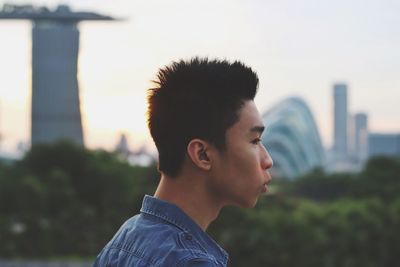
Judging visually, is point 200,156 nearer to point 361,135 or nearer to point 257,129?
point 257,129

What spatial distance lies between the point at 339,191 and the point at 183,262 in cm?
6567

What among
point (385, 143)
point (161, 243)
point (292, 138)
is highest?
point (161, 243)

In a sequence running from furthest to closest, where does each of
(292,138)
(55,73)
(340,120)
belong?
(340,120)
(55,73)
(292,138)

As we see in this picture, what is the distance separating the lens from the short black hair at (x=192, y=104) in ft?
6.12

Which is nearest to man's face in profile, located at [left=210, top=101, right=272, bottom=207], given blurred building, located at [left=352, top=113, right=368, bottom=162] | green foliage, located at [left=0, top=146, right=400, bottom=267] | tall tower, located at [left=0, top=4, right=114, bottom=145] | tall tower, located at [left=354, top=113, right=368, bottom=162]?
green foliage, located at [left=0, top=146, right=400, bottom=267]

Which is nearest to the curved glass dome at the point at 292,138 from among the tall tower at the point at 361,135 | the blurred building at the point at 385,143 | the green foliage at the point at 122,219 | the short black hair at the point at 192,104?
the green foliage at the point at 122,219

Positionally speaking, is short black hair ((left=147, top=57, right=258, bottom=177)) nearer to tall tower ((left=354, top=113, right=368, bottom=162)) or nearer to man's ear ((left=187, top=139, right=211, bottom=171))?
man's ear ((left=187, top=139, right=211, bottom=171))

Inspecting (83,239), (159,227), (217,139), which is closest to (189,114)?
(217,139)

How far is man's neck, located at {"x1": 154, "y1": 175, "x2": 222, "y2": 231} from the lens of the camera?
1.88 m

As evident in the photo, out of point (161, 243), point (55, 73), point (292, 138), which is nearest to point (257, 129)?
point (161, 243)

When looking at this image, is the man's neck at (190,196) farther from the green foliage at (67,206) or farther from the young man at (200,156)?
the green foliage at (67,206)

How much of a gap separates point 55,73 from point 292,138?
85.0 ft

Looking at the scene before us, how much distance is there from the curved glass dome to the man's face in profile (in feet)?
262

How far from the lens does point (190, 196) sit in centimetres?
189
